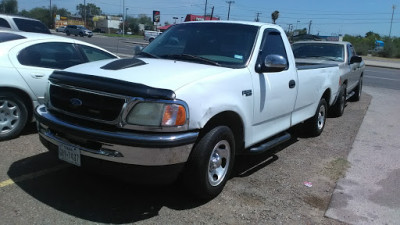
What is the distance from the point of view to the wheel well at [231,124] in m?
3.75

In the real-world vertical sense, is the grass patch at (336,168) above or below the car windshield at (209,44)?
below

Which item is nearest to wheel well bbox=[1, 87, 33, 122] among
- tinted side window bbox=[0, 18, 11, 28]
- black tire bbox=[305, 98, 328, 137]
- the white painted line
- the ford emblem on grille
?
the white painted line

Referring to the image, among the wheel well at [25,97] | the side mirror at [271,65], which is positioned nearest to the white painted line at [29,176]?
the wheel well at [25,97]

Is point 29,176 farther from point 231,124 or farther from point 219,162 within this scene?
point 231,124

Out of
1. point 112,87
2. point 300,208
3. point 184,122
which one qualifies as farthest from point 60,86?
point 300,208

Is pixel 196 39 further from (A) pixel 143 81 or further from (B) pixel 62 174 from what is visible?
(B) pixel 62 174

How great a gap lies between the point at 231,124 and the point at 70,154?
1697mm

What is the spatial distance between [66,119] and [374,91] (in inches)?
569

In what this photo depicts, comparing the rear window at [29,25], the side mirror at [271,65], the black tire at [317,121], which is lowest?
the black tire at [317,121]

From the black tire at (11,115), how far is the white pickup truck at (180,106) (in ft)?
5.22

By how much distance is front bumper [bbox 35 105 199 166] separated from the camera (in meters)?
3.19

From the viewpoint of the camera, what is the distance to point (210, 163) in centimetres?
383

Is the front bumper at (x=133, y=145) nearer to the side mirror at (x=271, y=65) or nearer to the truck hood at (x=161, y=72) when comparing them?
the truck hood at (x=161, y=72)

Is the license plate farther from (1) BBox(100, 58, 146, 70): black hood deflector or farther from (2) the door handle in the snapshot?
(2) the door handle
